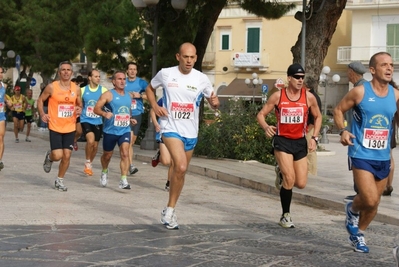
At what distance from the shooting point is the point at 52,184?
13445 millimetres

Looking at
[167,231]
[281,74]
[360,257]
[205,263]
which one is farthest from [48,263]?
[281,74]

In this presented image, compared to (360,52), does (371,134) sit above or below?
below

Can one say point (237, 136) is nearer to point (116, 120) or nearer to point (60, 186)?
point (116, 120)

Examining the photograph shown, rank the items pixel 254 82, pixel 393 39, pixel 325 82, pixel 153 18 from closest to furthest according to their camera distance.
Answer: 1. pixel 153 18
2. pixel 325 82
3. pixel 393 39
4. pixel 254 82

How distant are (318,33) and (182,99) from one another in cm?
992

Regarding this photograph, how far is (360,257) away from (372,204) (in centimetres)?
48

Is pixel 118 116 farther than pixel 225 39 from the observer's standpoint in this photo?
No

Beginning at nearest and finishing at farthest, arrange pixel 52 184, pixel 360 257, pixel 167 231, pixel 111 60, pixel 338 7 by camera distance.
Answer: pixel 360 257, pixel 167 231, pixel 52 184, pixel 338 7, pixel 111 60

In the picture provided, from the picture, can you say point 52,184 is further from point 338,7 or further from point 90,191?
point 338,7

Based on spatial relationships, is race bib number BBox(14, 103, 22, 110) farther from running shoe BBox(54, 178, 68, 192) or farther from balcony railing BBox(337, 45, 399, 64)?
balcony railing BBox(337, 45, 399, 64)

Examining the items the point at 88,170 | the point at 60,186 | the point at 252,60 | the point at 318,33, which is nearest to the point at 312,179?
the point at 88,170

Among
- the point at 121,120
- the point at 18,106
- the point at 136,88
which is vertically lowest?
the point at 18,106

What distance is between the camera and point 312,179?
49.0ft

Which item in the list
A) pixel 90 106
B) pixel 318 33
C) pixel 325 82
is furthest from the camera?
pixel 325 82
